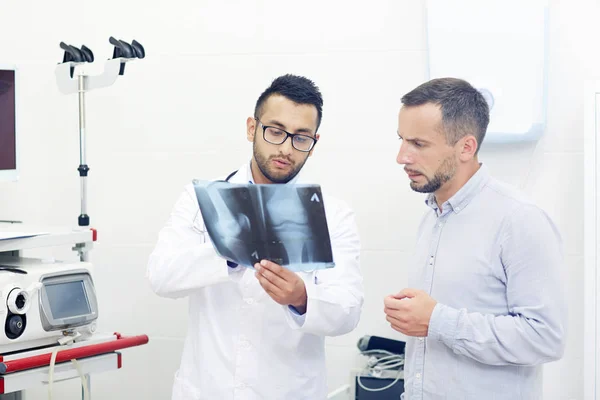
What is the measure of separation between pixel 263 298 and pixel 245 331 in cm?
9

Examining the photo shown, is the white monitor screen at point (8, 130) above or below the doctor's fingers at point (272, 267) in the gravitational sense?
above

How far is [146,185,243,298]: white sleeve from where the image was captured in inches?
65.1

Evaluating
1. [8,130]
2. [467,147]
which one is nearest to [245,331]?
[467,147]

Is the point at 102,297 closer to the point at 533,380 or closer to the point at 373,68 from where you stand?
the point at 373,68

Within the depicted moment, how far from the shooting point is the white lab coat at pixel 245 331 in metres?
1.78

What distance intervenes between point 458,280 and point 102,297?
1603 millimetres

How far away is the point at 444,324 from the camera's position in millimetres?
1567

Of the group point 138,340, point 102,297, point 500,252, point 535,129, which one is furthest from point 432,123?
point 102,297

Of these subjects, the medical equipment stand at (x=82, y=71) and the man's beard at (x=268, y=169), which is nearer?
the man's beard at (x=268, y=169)

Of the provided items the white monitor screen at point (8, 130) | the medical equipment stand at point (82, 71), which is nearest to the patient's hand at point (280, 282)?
the medical equipment stand at point (82, 71)

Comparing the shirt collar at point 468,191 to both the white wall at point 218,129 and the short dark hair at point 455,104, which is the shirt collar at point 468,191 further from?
the white wall at point 218,129

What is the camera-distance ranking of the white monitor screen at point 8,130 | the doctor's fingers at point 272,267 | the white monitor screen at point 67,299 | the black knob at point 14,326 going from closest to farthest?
1. the doctor's fingers at point 272,267
2. the black knob at point 14,326
3. the white monitor screen at point 67,299
4. the white monitor screen at point 8,130

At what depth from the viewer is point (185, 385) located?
185cm

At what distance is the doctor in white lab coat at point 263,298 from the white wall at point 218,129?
682 mm
